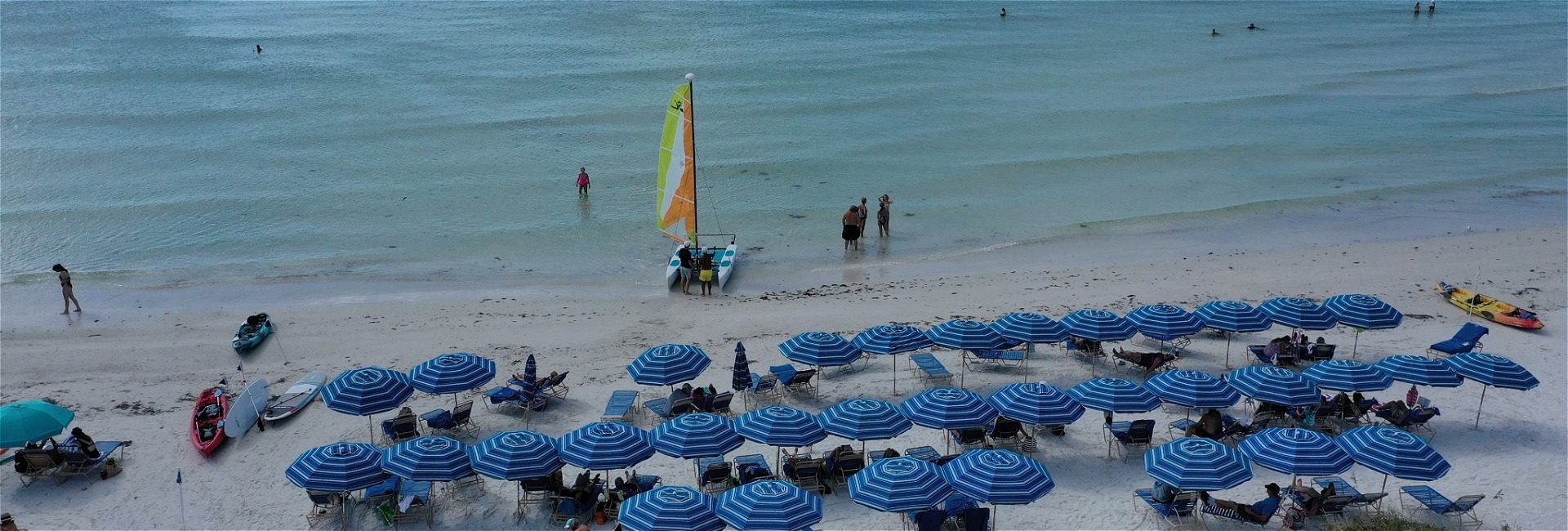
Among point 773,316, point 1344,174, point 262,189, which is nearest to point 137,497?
point 773,316

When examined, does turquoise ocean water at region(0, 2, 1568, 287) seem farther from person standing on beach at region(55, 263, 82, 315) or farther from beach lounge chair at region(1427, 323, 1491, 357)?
beach lounge chair at region(1427, 323, 1491, 357)

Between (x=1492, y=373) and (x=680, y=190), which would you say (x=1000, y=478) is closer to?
(x=1492, y=373)

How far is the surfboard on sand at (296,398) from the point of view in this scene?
15734mm

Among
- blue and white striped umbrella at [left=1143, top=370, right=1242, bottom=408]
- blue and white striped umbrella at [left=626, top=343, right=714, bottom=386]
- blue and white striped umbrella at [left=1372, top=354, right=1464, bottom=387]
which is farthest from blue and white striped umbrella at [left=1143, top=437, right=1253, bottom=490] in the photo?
blue and white striped umbrella at [left=626, top=343, right=714, bottom=386]

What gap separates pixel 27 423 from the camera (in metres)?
13.7

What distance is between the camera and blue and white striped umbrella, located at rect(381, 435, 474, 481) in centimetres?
1254

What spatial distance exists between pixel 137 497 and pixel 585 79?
33.6 metres

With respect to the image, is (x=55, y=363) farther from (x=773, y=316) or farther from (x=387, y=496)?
(x=773, y=316)

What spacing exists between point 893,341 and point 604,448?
511 centimetres

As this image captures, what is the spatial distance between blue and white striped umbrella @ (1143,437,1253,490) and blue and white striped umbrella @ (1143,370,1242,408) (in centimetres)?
182

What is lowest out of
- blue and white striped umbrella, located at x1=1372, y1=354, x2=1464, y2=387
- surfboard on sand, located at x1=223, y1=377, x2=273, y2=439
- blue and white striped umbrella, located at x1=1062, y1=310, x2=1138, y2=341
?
surfboard on sand, located at x1=223, y1=377, x2=273, y2=439

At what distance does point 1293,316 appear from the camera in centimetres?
1709

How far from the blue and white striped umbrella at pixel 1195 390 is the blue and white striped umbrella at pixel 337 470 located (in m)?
9.32

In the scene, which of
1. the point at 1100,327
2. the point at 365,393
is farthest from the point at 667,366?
the point at 1100,327
